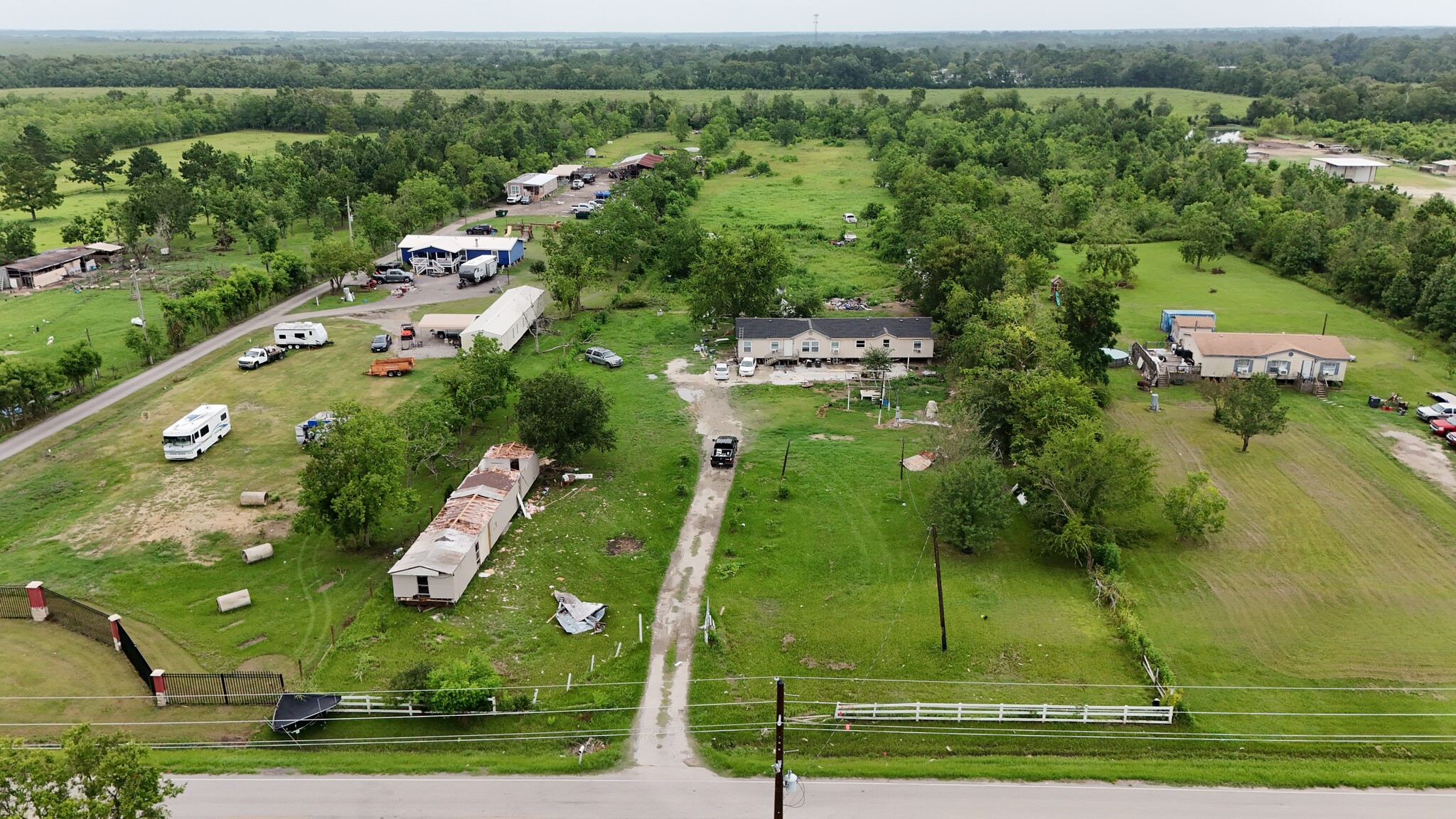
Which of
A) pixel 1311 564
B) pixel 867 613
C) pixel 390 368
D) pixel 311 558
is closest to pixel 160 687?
pixel 311 558

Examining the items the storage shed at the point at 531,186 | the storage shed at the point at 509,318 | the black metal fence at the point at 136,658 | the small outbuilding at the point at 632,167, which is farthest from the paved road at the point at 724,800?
the small outbuilding at the point at 632,167

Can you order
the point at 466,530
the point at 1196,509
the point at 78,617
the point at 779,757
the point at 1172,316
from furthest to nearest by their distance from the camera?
the point at 1172,316 < the point at 1196,509 < the point at 466,530 < the point at 78,617 < the point at 779,757

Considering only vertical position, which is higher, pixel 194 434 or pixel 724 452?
pixel 194 434

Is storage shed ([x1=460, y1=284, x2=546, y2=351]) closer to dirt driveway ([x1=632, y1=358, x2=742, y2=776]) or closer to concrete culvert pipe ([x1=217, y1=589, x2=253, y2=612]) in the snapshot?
dirt driveway ([x1=632, y1=358, x2=742, y2=776])

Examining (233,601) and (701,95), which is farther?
(701,95)

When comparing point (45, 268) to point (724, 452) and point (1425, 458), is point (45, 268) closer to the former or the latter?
point (724, 452)

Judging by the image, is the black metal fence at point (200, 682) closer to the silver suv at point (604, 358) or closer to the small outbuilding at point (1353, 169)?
the silver suv at point (604, 358)

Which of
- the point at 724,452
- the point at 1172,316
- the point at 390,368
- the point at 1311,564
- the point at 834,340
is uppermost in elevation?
the point at 1172,316
